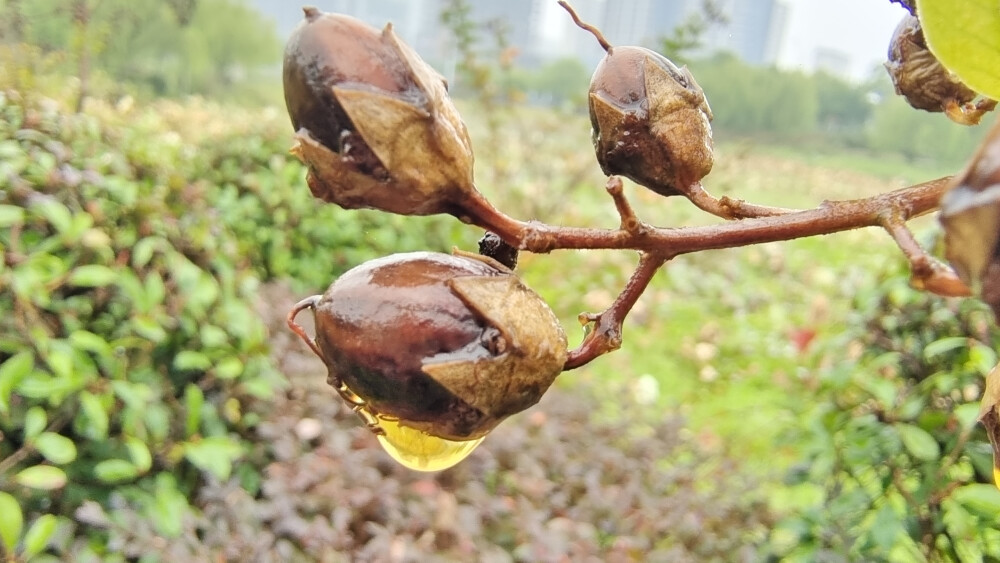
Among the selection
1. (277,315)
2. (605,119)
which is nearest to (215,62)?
(277,315)

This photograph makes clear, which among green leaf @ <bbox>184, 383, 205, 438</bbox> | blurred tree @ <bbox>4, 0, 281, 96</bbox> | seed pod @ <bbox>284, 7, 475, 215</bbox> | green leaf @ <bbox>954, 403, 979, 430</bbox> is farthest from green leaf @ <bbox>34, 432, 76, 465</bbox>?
blurred tree @ <bbox>4, 0, 281, 96</bbox>

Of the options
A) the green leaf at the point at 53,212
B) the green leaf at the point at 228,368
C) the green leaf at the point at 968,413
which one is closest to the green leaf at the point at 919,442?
the green leaf at the point at 968,413

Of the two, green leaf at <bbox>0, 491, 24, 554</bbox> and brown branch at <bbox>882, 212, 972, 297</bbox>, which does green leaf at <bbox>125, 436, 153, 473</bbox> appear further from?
brown branch at <bbox>882, 212, 972, 297</bbox>

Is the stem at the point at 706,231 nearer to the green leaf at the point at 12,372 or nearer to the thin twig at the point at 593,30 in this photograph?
the thin twig at the point at 593,30

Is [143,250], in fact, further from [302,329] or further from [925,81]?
[925,81]

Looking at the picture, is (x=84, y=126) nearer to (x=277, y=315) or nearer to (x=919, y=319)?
(x=277, y=315)

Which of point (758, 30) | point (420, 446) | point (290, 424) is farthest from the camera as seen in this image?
point (758, 30)

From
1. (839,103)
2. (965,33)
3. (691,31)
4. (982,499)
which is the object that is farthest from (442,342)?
(839,103)
